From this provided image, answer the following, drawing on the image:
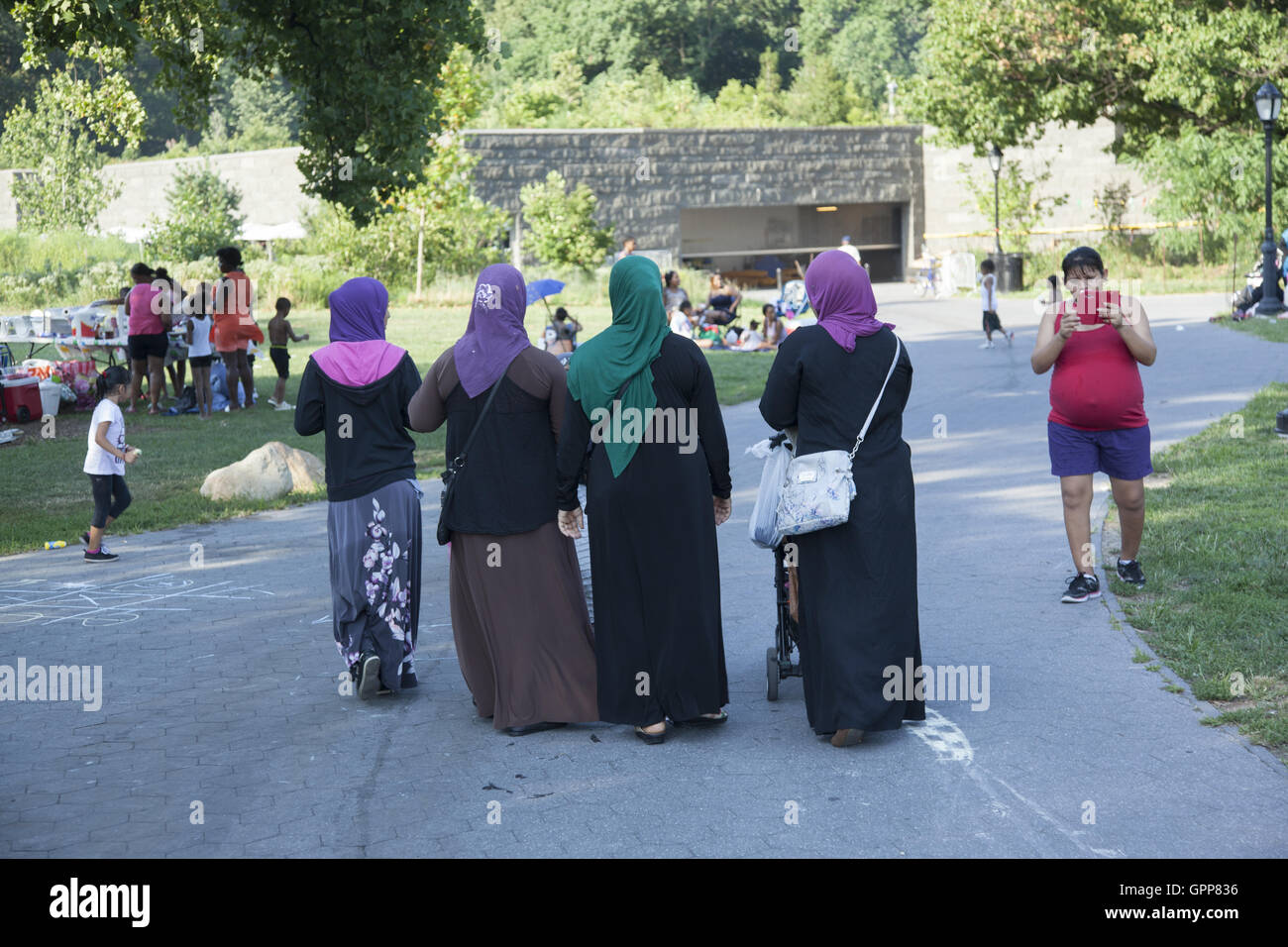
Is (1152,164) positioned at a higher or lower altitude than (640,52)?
lower

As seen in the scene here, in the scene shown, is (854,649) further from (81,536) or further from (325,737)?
(81,536)

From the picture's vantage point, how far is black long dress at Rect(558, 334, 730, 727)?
5.49 m

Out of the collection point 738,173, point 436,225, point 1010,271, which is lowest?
point 1010,271

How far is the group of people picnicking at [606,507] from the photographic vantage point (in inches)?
214

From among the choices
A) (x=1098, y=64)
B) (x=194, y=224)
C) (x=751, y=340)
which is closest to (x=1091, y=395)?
(x=751, y=340)

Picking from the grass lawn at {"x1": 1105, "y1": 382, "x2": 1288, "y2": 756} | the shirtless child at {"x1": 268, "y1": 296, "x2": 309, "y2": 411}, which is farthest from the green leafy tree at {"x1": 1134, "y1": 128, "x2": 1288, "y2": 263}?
the shirtless child at {"x1": 268, "y1": 296, "x2": 309, "y2": 411}

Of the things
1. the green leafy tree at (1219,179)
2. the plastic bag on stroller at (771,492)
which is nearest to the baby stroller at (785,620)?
the plastic bag on stroller at (771,492)

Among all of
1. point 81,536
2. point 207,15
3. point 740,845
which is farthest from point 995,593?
point 207,15

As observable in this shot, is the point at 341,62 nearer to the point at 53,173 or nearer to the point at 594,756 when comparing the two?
the point at 594,756

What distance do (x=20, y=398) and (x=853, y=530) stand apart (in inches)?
553

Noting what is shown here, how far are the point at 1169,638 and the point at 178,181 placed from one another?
1509 inches

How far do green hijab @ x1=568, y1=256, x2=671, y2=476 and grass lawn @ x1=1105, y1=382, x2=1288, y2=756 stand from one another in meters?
2.64

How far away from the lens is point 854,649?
5359 mm

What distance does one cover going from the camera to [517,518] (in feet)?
18.8
